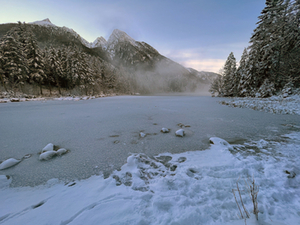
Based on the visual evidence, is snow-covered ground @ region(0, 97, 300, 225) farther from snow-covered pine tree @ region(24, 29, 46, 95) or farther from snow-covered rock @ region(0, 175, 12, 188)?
snow-covered pine tree @ region(24, 29, 46, 95)

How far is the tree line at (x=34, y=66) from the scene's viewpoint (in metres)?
21.9

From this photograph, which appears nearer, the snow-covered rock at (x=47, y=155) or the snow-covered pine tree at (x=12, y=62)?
the snow-covered rock at (x=47, y=155)

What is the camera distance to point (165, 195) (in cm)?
168

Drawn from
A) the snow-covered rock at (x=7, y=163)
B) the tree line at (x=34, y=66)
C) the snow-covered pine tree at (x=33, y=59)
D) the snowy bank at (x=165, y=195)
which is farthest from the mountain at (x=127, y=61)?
the snowy bank at (x=165, y=195)

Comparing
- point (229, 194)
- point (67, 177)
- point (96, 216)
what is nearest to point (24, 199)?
point (67, 177)

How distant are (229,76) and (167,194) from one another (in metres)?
34.3

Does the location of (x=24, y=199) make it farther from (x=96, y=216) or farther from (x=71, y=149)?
(x=71, y=149)

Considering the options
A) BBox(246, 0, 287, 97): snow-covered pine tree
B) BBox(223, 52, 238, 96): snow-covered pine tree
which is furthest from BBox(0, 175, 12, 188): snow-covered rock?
BBox(223, 52, 238, 96): snow-covered pine tree

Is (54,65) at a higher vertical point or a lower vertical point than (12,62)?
higher

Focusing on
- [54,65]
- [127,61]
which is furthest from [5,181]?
[127,61]

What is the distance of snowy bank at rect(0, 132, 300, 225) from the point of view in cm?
135

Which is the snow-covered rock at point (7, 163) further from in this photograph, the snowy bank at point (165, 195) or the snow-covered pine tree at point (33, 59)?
the snow-covered pine tree at point (33, 59)

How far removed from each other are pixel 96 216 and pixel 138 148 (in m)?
1.91

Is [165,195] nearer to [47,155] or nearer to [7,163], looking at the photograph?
[47,155]
